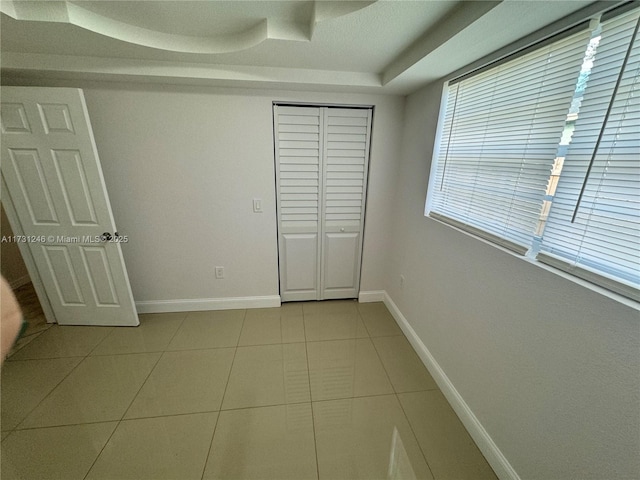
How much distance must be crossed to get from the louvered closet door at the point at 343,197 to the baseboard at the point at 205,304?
0.63 m

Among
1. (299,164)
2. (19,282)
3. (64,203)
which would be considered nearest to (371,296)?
(299,164)

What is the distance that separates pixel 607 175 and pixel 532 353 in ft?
2.46

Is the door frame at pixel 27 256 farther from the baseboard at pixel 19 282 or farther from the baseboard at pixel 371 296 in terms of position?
the baseboard at pixel 371 296

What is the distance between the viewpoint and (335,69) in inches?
69.6

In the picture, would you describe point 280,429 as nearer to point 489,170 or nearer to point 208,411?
point 208,411

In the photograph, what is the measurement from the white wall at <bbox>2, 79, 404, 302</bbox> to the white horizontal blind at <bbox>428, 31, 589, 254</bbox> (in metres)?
0.81

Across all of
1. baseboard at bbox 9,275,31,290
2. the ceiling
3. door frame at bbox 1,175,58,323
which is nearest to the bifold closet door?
the ceiling

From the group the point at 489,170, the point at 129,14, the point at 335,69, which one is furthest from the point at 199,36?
the point at 489,170

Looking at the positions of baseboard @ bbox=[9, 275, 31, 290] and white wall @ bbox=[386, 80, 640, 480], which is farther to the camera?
baseboard @ bbox=[9, 275, 31, 290]

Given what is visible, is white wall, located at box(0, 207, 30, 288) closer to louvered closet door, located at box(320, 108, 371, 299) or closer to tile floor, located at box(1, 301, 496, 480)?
tile floor, located at box(1, 301, 496, 480)

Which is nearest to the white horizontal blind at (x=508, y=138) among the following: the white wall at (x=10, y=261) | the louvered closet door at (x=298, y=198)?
the louvered closet door at (x=298, y=198)

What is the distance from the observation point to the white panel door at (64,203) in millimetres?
1697

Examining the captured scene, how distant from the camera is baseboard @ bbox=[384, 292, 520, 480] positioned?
116cm

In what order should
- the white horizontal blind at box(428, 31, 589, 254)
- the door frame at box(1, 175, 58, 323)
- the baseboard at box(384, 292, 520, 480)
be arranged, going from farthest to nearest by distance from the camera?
the door frame at box(1, 175, 58, 323), the baseboard at box(384, 292, 520, 480), the white horizontal blind at box(428, 31, 589, 254)
